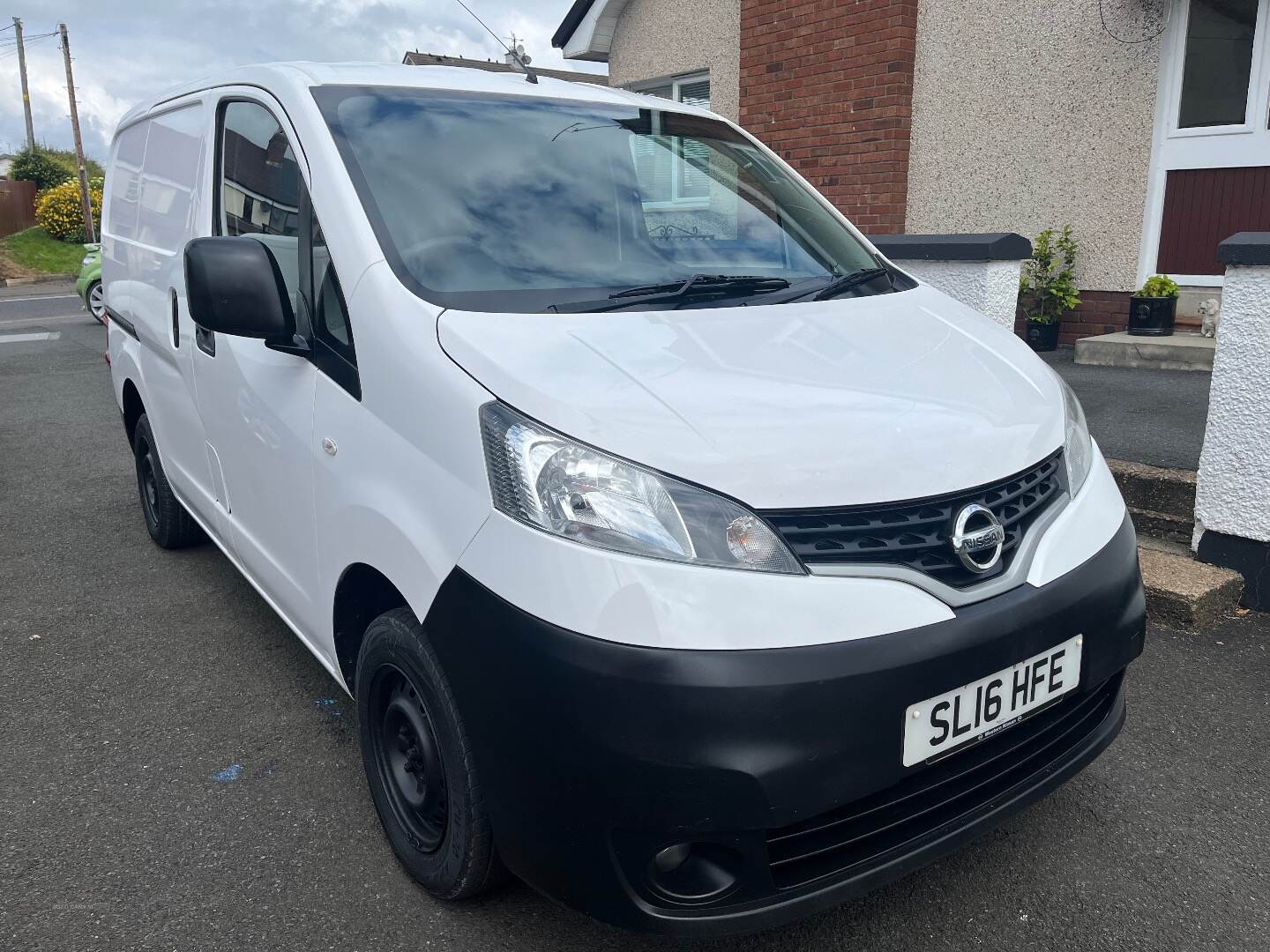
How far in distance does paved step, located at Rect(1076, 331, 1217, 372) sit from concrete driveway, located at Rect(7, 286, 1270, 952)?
3.55 m

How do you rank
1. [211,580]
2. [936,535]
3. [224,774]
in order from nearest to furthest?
[936,535] < [224,774] < [211,580]

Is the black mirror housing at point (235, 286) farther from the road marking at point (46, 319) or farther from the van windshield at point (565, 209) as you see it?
the road marking at point (46, 319)

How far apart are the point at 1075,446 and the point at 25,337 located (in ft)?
51.1

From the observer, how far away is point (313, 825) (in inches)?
104

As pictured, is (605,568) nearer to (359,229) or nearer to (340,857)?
(359,229)

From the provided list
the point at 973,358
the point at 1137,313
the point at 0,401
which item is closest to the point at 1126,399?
the point at 1137,313

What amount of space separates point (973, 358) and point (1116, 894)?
127cm

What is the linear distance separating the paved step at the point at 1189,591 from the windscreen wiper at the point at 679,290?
1.96 meters

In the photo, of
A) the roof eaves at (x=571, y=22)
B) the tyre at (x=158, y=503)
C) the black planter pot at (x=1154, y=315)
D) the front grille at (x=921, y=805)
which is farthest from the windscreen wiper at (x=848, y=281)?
the roof eaves at (x=571, y=22)

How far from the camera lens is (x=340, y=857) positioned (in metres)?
2.49

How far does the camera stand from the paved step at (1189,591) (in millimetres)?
3656

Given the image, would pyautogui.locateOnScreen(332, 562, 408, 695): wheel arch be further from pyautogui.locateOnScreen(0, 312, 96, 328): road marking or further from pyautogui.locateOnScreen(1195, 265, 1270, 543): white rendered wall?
pyautogui.locateOnScreen(0, 312, 96, 328): road marking

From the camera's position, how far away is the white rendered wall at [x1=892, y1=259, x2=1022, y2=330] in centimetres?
502

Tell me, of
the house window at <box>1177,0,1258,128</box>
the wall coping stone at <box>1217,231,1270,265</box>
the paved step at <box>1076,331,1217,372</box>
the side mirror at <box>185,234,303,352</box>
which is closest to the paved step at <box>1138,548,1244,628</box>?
the wall coping stone at <box>1217,231,1270,265</box>
